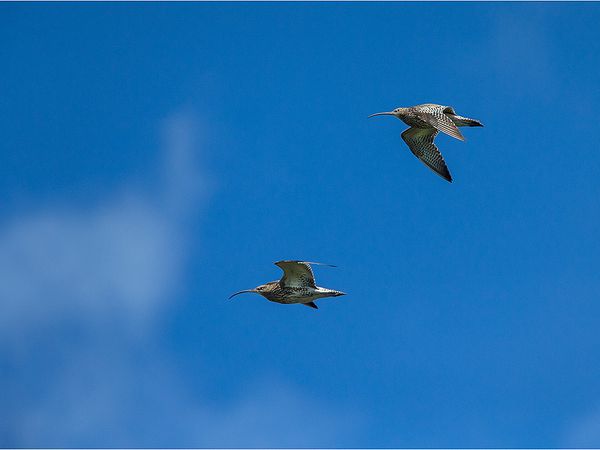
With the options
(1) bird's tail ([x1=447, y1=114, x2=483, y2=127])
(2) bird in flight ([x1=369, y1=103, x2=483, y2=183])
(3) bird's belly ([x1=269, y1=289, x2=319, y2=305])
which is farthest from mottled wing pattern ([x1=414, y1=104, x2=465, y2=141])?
(3) bird's belly ([x1=269, y1=289, x2=319, y2=305])

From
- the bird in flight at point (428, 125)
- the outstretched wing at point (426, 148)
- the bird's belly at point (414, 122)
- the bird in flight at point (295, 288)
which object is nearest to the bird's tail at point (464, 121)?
the bird in flight at point (428, 125)

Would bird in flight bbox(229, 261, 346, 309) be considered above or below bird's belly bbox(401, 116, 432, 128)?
below

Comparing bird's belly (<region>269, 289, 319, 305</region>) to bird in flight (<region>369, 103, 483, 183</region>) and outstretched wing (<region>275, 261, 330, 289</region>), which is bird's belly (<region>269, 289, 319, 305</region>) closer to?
outstretched wing (<region>275, 261, 330, 289</region>)

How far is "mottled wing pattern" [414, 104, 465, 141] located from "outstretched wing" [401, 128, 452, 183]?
958 mm

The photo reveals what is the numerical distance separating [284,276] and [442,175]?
6170 mm

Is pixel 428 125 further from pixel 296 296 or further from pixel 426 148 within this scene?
pixel 296 296

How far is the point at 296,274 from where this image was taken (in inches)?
917

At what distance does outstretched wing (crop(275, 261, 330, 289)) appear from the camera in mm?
22541

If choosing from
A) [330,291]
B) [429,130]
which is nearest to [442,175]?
[429,130]

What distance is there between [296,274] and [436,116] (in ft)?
19.8

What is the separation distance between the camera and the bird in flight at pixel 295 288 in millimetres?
23000

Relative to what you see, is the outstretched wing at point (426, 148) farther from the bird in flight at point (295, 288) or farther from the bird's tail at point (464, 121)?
the bird in flight at point (295, 288)

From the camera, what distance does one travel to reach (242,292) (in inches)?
975

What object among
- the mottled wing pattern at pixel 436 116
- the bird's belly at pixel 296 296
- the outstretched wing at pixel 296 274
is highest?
the mottled wing pattern at pixel 436 116
